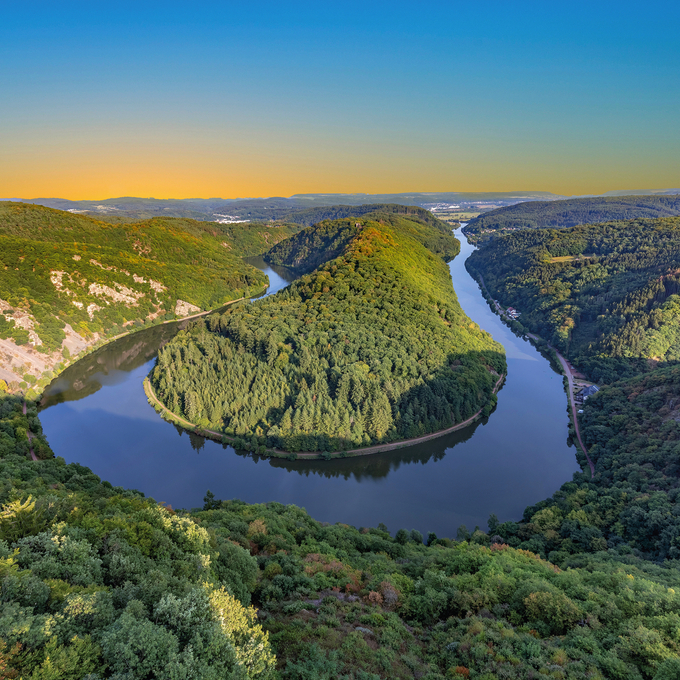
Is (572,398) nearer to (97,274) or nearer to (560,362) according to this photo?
(560,362)

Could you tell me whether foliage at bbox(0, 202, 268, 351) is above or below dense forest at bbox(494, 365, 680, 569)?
above

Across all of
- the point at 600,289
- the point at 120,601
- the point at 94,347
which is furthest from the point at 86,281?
the point at 600,289

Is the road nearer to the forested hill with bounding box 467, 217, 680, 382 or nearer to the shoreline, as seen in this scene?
the forested hill with bounding box 467, 217, 680, 382

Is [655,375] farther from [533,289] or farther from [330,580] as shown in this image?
[533,289]

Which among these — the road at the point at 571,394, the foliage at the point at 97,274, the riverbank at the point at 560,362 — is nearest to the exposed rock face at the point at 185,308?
the foliage at the point at 97,274

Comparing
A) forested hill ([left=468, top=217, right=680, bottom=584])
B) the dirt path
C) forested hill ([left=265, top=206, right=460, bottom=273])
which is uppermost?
forested hill ([left=265, top=206, right=460, bottom=273])

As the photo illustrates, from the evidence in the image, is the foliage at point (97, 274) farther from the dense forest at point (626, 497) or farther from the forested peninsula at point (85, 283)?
the dense forest at point (626, 497)

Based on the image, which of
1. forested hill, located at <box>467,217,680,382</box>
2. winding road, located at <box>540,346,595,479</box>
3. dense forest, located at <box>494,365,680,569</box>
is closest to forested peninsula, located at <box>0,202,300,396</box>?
dense forest, located at <box>494,365,680,569</box>
